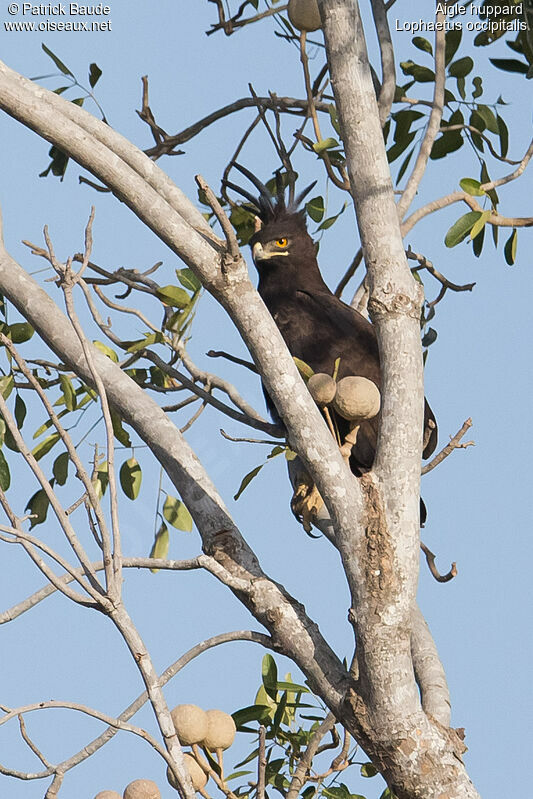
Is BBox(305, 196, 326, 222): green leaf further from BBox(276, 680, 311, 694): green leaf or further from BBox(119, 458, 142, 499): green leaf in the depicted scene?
BBox(276, 680, 311, 694): green leaf

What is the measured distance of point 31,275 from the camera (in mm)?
2861

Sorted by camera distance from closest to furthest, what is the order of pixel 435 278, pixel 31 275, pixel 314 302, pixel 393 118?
pixel 31 275 → pixel 435 278 → pixel 393 118 → pixel 314 302

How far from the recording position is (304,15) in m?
3.12

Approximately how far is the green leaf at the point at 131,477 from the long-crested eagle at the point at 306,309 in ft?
1.91

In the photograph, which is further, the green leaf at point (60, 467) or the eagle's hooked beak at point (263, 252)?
the eagle's hooked beak at point (263, 252)

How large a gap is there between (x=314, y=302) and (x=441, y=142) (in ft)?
2.64

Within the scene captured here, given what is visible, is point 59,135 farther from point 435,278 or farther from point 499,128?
point 499,128

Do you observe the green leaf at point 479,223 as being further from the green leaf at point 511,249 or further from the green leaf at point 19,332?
the green leaf at point 19,332

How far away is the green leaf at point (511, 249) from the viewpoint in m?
3.42

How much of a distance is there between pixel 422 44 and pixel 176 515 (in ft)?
6.38

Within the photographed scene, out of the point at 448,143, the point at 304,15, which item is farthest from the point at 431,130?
the point at 448,143

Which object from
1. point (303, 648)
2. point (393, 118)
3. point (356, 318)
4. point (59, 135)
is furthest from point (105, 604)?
point (393, 118)

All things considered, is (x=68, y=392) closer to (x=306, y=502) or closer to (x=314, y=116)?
(x=306, y=502)

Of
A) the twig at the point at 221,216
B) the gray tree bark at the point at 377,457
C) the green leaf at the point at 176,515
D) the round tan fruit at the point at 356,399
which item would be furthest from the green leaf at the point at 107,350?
the twig at the point at 221,216
